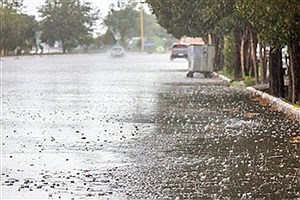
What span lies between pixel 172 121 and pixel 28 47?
287ft

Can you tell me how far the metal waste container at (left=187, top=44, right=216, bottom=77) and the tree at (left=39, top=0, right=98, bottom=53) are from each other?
7312cm

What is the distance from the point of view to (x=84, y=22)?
120000mm

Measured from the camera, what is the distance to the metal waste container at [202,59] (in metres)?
42.7

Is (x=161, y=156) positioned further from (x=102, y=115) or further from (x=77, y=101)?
(x=77, y=101)

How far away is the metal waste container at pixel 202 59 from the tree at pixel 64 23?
7312cm

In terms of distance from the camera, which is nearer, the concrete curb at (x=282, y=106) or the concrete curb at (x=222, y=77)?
the concrete curb at (x=282, y=106)

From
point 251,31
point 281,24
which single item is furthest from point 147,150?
point 251,31

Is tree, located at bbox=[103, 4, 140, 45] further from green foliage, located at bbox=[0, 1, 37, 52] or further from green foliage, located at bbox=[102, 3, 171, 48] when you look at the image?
green foliage, located at bbox=[0, 1, 37, 52]

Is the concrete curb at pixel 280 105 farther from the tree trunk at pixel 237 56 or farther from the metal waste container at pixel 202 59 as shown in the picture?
the metal waste container at pixel 202 59

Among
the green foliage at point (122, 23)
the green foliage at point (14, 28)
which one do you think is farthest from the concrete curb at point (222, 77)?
the green foliage at point (122, 23)

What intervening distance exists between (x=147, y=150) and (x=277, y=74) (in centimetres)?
1196

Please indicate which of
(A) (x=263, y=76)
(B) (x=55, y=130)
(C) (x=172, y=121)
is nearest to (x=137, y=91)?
(A) (x=263, y=76)

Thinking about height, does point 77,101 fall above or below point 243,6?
below

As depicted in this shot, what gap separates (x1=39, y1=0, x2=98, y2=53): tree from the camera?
11538 cm
